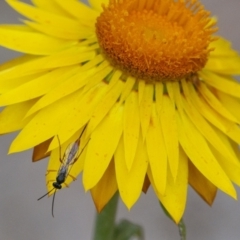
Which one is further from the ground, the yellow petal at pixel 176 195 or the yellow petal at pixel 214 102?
the yellow petal at pixel 214 102

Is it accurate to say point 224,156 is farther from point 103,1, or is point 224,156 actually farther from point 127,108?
point 103,1

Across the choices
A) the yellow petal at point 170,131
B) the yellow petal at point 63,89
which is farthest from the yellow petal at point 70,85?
the yellow petal at point 170,131

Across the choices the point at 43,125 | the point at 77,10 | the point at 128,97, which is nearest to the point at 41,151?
the point at 43,125

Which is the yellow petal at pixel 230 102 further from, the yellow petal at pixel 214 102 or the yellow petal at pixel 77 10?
the yellow petal at pixel 77 10

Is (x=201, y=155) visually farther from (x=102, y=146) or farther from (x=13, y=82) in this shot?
(x=13, y=82)

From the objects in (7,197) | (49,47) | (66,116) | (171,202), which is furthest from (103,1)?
(7,197)
